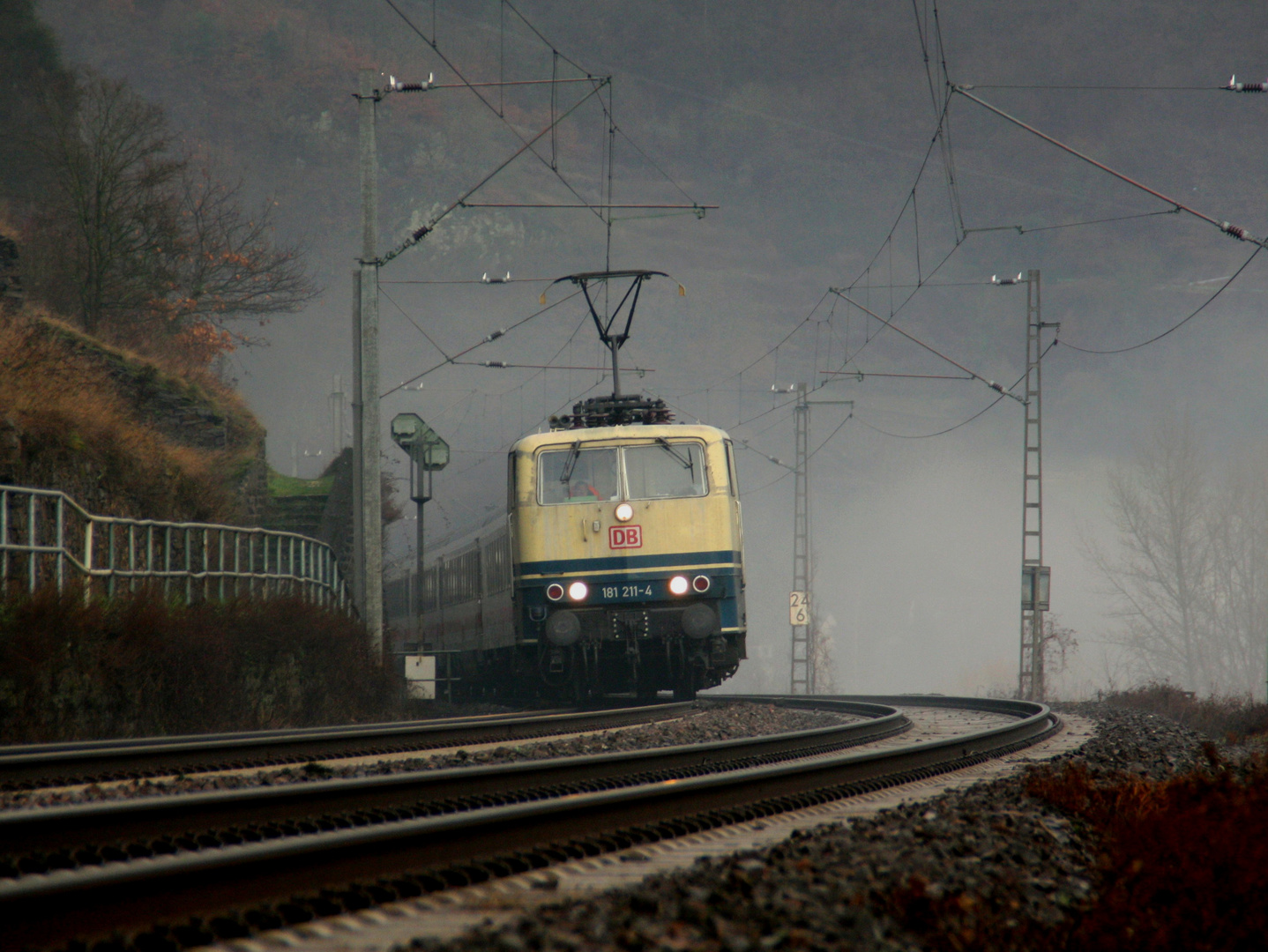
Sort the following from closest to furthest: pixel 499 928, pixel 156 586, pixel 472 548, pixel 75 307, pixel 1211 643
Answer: pixel 499 928 < pixel 156 586 < pixel 472 548 < pixel 75 307 < pixel 1211 643

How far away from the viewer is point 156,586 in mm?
12461

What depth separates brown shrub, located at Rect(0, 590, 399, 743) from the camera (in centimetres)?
982

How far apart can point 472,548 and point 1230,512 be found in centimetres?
5596

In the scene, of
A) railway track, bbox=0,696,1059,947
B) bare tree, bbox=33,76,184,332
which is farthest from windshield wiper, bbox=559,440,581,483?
bare tree, bbox=33,76,184,332

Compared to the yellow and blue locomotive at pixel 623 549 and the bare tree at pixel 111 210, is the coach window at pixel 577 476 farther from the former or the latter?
the bare tree at pixel 111 210

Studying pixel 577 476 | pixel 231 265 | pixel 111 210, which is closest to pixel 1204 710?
pixel 577 476

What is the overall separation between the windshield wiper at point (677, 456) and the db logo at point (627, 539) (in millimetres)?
1009

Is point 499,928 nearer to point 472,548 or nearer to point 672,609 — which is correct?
point 672,609

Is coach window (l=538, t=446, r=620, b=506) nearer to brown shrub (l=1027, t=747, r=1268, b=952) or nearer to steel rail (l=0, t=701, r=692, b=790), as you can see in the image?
steel rail (l=0, t=701, r=692, b=790)

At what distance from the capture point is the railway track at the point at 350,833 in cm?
311

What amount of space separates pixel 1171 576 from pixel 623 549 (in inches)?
2180

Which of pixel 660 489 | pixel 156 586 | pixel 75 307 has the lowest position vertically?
pixel 156 586

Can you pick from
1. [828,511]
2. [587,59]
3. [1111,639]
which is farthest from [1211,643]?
[587,59]

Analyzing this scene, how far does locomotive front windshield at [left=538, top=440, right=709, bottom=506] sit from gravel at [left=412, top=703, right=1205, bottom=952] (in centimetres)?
989
